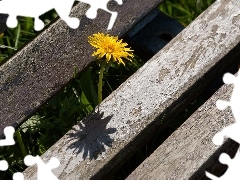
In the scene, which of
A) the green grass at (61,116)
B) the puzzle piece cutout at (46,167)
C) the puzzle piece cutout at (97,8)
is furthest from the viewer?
the green grass at (61,116)

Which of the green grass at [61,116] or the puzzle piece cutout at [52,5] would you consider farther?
the green grass at [61,116]

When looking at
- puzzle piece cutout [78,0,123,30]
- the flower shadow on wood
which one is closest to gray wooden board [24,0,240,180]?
the flower shadow on wood

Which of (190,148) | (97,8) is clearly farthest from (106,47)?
(190,148)

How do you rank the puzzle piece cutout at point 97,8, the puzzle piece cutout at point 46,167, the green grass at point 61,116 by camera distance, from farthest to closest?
the green grass at point 61,116, the puzzle piece cutout at point 97,8, the puzzle piece cutout at point 46,167

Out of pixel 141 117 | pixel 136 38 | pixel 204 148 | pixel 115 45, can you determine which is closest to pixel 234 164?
pixel 204 148

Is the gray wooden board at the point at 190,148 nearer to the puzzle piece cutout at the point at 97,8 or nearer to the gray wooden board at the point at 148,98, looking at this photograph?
the gray wooden board at the point at 148,98

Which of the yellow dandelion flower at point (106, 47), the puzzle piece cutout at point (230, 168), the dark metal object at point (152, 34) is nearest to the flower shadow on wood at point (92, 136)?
the yellow dandelion flower at point (106, 47)

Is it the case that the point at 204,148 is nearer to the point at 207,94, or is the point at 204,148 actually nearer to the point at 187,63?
the point at 187,63
